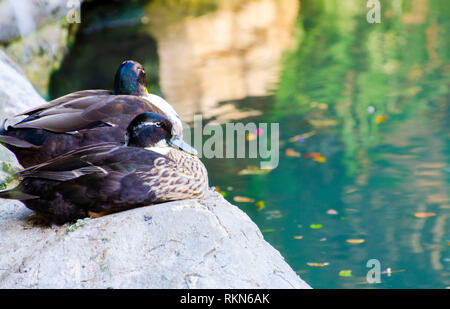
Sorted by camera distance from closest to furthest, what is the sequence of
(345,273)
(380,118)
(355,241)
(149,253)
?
1. (149,253)
2. (345,273)
3. (355,241)
4. (380,118)

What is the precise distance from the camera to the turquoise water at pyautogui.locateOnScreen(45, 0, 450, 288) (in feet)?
16.2

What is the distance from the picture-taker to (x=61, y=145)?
4.03 metres

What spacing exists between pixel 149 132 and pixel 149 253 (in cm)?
93

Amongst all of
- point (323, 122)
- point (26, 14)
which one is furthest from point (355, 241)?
point (26, 14)

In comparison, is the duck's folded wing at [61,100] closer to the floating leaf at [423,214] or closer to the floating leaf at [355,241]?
the floating leaf at [355,241]

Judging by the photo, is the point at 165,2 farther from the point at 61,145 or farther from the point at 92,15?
the point at 61,145

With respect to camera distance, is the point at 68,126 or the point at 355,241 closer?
the point at 68,126

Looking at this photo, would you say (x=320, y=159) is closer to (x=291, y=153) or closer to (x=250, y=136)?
(x=291, y=153)

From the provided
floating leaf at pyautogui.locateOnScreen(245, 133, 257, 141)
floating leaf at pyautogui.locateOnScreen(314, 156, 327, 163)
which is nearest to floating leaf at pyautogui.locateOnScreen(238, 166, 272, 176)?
floating leaf at pyautogui.locateOnScreen(314, 156, 327, 163)

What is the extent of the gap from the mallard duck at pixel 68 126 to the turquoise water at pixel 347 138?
1.67 metres

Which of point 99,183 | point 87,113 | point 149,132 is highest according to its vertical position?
point 87,113

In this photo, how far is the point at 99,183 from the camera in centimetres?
346
